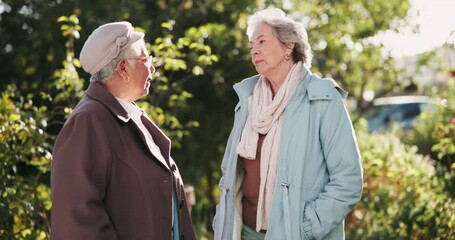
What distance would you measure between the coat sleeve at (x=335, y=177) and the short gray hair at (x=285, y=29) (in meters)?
0.37

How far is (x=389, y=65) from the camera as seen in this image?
35.9 feet

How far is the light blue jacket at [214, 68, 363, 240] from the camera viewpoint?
3.37 metres

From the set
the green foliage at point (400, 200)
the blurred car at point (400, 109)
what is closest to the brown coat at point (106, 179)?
the green foliage at point (400, 200)

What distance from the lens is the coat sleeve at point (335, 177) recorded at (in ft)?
11.0

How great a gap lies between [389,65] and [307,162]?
7868mm

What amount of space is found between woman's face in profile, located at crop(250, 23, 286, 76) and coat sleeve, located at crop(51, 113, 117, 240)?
3.33 ft

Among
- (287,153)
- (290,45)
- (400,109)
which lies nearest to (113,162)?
(287,153)

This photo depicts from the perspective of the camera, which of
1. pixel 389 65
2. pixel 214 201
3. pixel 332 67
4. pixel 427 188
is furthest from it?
pixel 389 65

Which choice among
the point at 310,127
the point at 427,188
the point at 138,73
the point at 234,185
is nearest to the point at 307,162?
the point at 310,127

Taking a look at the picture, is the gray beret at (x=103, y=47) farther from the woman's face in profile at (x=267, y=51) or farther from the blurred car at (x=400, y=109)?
the blurred car at (x=400, y=109)

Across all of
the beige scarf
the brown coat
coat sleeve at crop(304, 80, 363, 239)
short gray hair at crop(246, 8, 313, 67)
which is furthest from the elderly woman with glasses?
short gray hair at crop(246, 8, 313, 67)

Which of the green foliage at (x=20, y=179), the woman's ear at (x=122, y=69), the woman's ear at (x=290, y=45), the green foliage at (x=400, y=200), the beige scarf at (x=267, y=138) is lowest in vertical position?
the green foliage at (x=400, y=200)

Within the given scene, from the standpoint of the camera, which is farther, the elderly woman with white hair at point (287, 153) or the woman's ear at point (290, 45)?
the woman's ear at point (290, 45)

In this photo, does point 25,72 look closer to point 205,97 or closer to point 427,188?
point 205,97
